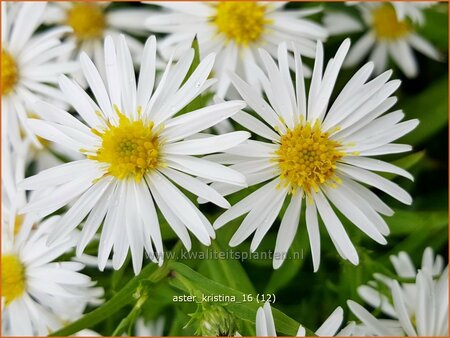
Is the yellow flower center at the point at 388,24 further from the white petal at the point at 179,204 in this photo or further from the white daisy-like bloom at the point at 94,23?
the white petal at the point at 179,204

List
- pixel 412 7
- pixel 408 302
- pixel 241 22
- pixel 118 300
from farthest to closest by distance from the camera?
1. pixel 412 7
2. pixel 241 22
3. pixel 408 302
4. pixel 118 300

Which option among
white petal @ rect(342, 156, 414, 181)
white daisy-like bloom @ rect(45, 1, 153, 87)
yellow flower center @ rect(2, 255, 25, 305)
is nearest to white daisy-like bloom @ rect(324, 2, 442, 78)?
white daisy-like bloom @ rect(45, 1, 153, 87)

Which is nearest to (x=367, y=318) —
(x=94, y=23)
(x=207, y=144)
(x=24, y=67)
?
(x=207, y=144)

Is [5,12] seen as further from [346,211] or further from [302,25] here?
[346,211]

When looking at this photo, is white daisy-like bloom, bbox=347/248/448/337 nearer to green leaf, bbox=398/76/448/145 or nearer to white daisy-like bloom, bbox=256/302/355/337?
white daisy-like bloom, bbox=256/302/355/337

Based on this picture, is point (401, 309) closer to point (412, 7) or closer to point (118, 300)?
point (118, 300)

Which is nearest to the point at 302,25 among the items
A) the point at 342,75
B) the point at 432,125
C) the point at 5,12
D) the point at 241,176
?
the point at 342,75
